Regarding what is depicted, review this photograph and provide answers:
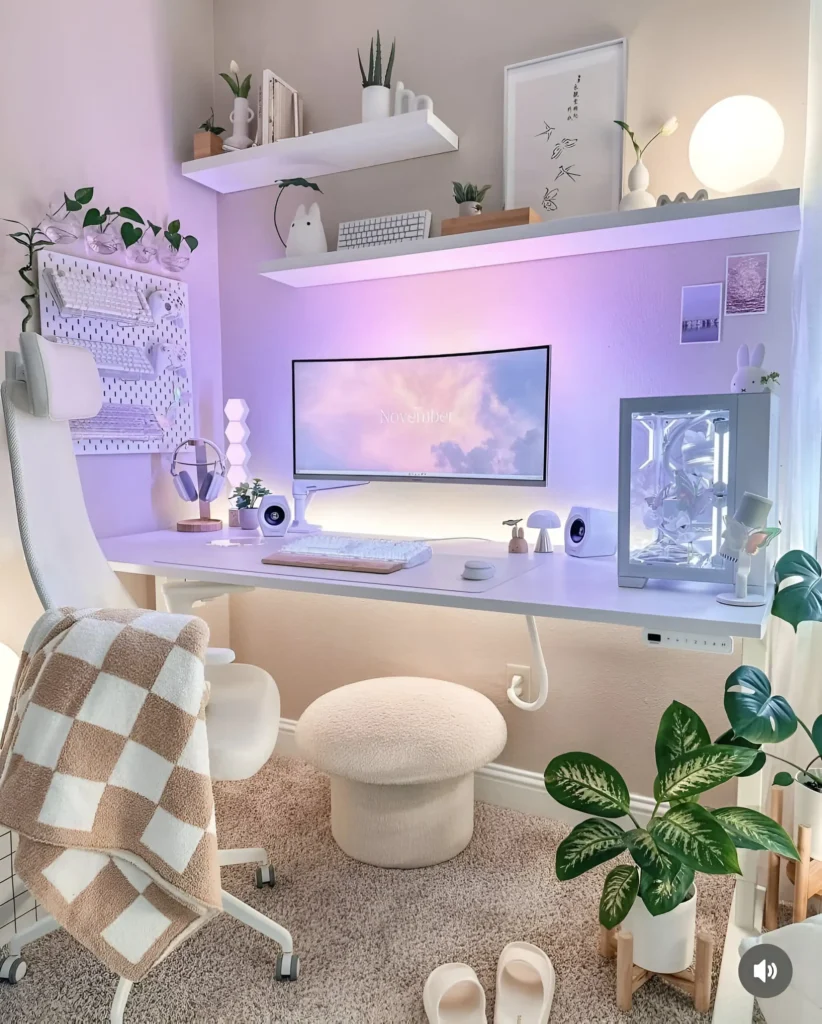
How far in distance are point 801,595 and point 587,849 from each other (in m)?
0.60

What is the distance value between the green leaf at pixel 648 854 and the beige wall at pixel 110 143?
51.1 inches

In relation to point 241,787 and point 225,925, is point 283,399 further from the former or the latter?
point 225,925

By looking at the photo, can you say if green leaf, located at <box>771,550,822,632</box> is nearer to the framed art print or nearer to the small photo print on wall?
Result: the small photo print on wall

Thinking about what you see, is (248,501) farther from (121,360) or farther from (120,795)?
(120,795)

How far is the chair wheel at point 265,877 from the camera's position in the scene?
1.82m

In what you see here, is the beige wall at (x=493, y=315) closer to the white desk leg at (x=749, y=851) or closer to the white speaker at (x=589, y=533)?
the white speaker at (x=589, y=533)

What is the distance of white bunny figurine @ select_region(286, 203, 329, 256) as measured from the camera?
7.45 feet

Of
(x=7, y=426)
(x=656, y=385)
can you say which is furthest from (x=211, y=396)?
(x=656, y=385)

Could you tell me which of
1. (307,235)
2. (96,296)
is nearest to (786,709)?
(307,235)

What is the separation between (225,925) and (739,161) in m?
2.01

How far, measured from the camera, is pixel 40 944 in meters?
1.61

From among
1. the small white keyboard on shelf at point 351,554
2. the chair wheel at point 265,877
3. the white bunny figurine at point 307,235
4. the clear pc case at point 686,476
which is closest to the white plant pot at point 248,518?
the small white keyboard on shelf at point 351,554

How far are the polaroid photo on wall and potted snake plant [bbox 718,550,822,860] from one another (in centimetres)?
63

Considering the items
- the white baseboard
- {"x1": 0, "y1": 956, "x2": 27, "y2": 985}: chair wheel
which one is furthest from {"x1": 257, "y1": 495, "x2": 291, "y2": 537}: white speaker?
{"x1": 0, "y1": 956, "x2": 27, "y2": 985}: chair wheel
